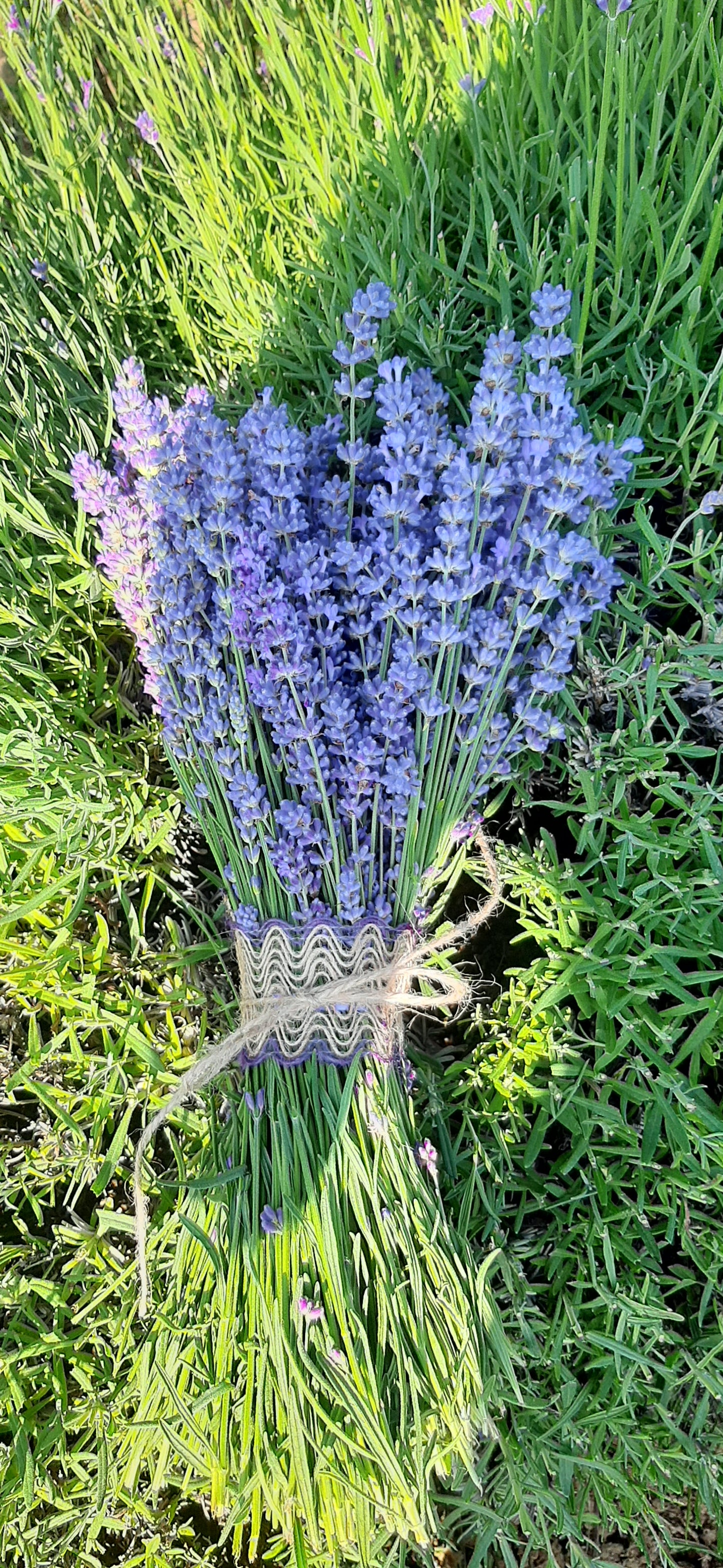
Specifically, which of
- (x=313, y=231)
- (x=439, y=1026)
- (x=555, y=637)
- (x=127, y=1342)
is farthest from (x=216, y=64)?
(x=127, y=1342)

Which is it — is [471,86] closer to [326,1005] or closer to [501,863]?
[501,863]

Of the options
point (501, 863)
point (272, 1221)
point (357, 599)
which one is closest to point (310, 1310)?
point (272, 1221)

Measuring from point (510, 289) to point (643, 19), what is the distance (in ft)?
1.05

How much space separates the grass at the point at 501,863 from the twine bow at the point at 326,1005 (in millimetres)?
54

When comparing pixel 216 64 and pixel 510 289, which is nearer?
pixel 510 289

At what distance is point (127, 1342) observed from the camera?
965mm

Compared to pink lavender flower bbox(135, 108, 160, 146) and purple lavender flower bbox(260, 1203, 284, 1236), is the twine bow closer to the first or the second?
purple lavender flower bbox(260, 1203, 284, 1236)

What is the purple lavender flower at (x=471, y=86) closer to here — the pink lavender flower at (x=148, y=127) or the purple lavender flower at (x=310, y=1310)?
the pink lavender flower at (x=148, y=127)

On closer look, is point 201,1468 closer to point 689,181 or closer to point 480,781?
point 480,781

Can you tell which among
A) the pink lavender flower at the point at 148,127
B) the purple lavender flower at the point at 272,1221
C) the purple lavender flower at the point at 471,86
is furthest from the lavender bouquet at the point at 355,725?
the pink lavender flower at the point at 148,127

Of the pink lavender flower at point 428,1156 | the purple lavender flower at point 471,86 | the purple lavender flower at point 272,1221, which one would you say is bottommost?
the purple lavender flower at point 272,1221

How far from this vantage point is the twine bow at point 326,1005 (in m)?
0.86

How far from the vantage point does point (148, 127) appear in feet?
3.60

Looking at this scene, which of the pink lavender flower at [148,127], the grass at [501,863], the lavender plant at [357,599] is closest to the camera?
the lavender plant at [357,599]
